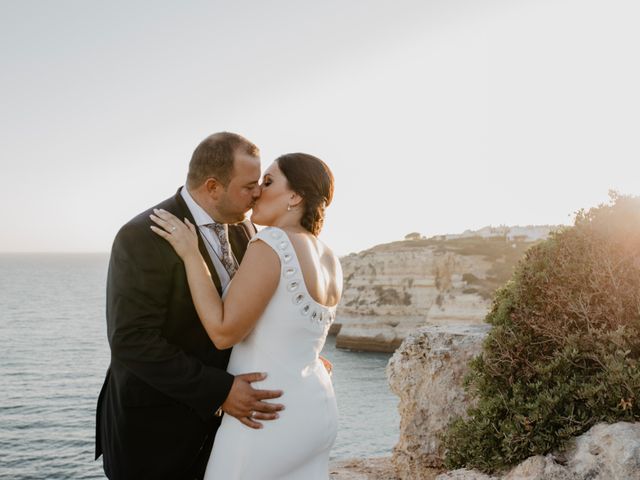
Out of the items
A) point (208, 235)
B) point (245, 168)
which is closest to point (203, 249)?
point (208, 235)

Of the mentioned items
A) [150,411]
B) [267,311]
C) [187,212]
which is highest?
[187,212]

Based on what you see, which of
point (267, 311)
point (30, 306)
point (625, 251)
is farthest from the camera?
point (30, 306)

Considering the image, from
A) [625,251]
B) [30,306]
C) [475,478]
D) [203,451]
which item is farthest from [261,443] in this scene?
[30,306]

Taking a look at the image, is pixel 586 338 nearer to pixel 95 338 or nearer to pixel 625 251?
pixel 625 251

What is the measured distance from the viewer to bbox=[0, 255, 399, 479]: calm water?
26127 mm

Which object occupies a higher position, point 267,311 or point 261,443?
point 267,311

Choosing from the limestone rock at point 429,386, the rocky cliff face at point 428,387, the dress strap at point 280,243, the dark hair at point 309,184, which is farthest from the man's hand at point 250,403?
the limestone rock at point 429,386

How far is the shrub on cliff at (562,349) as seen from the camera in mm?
4078

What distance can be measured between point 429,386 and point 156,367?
4711 mm

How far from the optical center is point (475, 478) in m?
4.46

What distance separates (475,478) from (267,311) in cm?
246

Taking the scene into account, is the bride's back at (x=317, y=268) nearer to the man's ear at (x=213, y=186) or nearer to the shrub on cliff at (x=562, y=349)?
the man's ear at (x=213, y=186)

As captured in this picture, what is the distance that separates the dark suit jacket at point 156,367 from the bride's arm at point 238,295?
0.17 m

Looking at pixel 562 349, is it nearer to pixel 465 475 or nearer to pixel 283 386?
pixel 465 475
